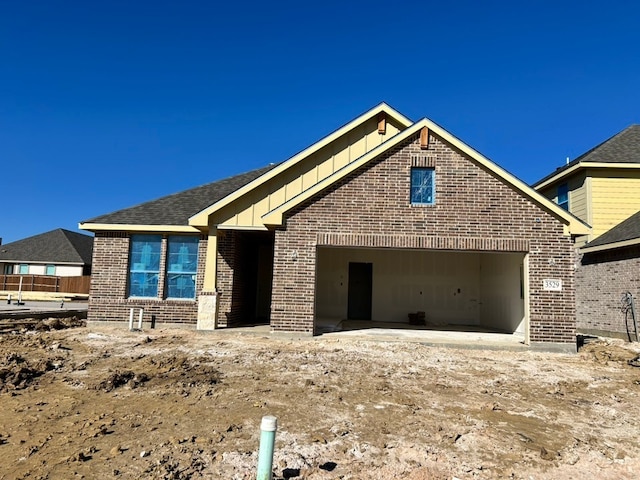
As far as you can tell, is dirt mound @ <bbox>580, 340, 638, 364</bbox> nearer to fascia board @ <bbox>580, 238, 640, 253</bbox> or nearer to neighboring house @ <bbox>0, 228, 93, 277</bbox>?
fascia board @ <bbox>580, 238, 640, 253</bbox>

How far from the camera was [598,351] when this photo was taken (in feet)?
37.2

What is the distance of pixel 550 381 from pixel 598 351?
425cm

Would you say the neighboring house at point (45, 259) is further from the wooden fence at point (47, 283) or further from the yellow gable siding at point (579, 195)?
the yellow gable siding at point (579, 195)

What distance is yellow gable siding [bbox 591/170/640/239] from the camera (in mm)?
16766

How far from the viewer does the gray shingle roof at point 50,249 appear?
126 ft

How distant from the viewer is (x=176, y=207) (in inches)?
614

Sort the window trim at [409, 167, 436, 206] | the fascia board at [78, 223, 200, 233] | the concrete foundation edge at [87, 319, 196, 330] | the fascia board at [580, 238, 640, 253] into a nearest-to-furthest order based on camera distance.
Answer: the window trim at [409, 167, 436, 206] → the fascia board at [580, 238, 640, 253] → the concrete foundation edge at [87, 319, 196, 330] → the fascia board at [78, 223, 200, 233]

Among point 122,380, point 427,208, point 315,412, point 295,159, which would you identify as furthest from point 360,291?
point 315,412

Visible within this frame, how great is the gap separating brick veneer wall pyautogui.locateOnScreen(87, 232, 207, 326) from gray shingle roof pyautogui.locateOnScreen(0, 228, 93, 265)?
2664 cm

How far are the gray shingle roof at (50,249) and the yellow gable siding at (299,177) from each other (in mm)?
30042

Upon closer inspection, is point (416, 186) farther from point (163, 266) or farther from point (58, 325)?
point (58, 325)

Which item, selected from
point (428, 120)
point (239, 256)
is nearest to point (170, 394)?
point (239, 256)

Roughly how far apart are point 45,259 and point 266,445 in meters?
41.7

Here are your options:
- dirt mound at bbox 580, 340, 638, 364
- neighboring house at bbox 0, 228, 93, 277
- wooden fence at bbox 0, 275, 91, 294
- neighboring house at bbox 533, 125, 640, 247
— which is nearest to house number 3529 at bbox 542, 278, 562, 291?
dirt mound at bbox 580, 340, 638, 364
